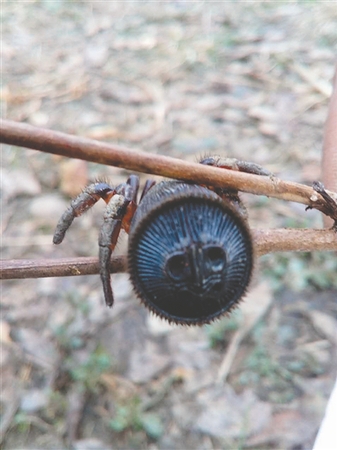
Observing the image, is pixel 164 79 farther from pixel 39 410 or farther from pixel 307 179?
pixel 39 410

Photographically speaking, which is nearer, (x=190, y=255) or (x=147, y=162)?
(x=147, y=162)

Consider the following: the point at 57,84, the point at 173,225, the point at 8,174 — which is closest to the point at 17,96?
the point at 57,84

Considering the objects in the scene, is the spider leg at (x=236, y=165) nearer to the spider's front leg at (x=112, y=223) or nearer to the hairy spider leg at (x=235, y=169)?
the hairy spider leg at (x=235, y=169)

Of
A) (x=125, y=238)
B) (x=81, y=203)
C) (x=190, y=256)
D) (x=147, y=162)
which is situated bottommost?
(x=125, y=238)

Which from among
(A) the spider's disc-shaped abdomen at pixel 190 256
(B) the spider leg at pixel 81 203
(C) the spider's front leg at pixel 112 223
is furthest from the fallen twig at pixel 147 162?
(B) the spider leg at pixel 81 203

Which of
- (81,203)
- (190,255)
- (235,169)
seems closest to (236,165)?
(235,169)

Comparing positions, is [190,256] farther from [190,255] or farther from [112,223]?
[112,223]
